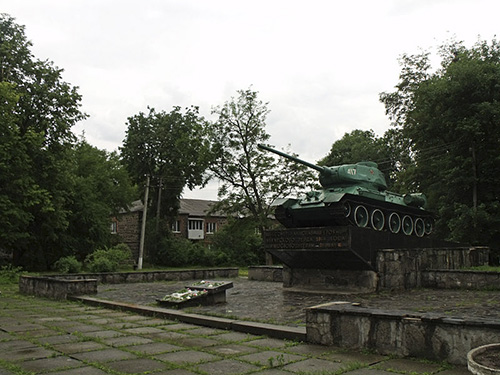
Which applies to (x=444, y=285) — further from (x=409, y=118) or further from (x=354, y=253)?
(x=409, y=118)

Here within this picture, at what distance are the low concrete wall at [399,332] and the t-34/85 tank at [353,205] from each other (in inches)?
276

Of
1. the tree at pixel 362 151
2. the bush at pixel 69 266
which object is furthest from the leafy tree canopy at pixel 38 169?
the tree at pixel 362 151

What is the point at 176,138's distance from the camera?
38.6 metres

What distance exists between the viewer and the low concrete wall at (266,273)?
18.5 m

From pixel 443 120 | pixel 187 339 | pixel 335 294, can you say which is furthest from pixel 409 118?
pixel 187 339

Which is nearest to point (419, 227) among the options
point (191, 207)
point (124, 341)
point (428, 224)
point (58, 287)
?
point (428, 224)

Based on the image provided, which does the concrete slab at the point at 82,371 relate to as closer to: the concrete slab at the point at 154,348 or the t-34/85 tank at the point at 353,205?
the concrete slab at the point at 154,348

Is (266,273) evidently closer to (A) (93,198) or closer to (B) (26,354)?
(B) (26,354)

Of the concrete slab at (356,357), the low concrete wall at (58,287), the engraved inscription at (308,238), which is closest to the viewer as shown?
the concrete slab at (356,357)

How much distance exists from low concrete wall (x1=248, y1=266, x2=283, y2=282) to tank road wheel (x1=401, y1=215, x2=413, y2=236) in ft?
16.0

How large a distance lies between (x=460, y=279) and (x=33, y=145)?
19.3 metres

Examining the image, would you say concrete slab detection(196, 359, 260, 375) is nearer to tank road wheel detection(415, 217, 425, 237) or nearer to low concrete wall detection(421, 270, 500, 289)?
low concrete wall detection(421, 270, 500, 289)

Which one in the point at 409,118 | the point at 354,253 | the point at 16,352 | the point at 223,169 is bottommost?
the point at 16,352

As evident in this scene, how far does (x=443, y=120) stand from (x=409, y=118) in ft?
16.6
